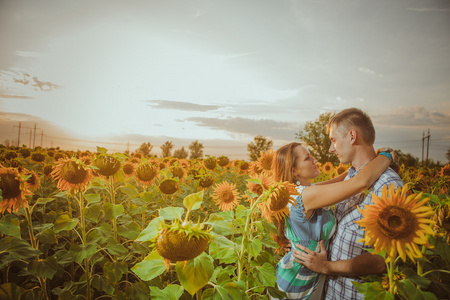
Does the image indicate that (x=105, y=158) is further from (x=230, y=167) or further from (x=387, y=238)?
(x=230, y=167)

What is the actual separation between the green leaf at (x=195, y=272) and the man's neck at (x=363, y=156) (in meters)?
1.93

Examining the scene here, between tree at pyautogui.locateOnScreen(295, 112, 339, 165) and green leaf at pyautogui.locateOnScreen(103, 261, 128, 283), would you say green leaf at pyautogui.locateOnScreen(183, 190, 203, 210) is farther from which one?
tree at pyautogui.locateOnScreen(295, 112, 339, 165)

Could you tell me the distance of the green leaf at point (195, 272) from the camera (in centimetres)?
92

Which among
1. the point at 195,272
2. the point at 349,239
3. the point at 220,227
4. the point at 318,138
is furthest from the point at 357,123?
the point at 318,138

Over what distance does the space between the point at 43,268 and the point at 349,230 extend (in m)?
2.46

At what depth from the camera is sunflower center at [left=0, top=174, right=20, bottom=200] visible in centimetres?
196

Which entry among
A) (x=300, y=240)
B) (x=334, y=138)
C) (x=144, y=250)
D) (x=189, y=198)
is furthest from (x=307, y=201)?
(x=144, y=250)

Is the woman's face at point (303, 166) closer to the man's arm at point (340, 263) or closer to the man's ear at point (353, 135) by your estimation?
the man's ear at point (353, 135)

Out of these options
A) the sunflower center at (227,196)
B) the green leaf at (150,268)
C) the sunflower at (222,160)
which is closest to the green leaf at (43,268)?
the green leaf at (150,268)

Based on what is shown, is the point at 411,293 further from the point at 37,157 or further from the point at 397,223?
the point at 37,157

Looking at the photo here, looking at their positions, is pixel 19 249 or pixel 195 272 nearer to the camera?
pixel 195 272

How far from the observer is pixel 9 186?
1966mm

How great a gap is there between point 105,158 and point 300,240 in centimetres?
196

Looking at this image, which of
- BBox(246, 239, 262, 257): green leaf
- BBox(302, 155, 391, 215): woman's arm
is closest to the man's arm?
BBox(302, 155, 391, 215): woman's arm
